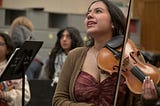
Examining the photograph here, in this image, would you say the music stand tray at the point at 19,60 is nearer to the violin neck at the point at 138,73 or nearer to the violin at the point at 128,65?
the violin at the point at 128,65

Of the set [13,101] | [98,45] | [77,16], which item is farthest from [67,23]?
[98,45]

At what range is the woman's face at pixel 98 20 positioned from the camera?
1862 millimetres

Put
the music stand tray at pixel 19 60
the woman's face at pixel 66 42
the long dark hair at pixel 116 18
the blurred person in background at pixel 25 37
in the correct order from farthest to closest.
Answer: the woman's face at pixel 66 42, the blurred person in background at pixel 25 37, the music stand tray at pixel 19 60, the long dark hair at pixel 116 18

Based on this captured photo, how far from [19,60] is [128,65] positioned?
86 centimetres

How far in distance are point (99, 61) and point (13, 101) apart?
3.09 ft

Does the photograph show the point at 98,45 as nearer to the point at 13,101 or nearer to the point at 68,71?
the point at 68,71

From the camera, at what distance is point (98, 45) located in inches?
75.9

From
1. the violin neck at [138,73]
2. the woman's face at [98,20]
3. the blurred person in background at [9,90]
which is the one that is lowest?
the blurred person in background at [9,90]

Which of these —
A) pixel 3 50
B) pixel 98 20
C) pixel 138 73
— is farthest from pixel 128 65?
pixel 3 50

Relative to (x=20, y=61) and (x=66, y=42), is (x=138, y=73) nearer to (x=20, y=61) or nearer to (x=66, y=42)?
(x=20, y=61)

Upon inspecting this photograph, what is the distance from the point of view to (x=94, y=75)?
1.83 m

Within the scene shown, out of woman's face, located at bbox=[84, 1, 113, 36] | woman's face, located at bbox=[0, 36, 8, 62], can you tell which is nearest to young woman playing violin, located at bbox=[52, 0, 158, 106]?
woman's face, located at bbox=[84, 1, 113, 36]

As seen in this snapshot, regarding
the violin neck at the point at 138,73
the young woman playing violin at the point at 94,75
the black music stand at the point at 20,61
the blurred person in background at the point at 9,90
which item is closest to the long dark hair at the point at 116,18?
the young woman playing violin at the point at 94,75

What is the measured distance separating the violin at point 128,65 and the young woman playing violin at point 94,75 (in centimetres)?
4
